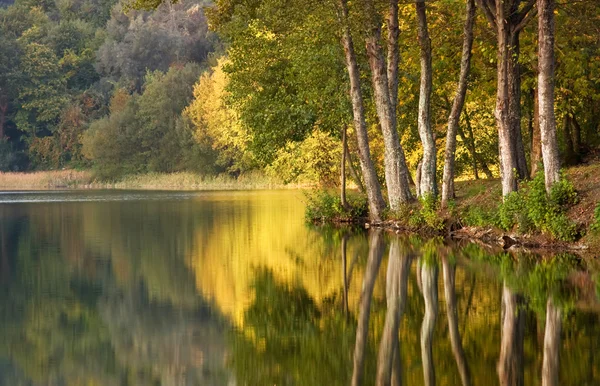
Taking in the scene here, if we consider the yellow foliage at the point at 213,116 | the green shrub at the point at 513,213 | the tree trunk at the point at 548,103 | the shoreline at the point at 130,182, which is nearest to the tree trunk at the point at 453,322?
the green shrub at the point at 513,213

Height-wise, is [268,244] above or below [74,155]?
below

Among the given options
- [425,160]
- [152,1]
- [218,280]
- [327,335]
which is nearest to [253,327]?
[327,335]

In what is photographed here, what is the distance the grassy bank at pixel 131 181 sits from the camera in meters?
88.5

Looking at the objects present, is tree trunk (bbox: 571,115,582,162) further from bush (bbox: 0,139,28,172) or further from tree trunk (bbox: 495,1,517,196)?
bush (bbox: 0,139,28,172)

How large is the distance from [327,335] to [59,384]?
353 centimetres

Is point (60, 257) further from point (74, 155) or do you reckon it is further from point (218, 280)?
point (74, 155)

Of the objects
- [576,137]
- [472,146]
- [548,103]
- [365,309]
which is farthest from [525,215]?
[472,146]

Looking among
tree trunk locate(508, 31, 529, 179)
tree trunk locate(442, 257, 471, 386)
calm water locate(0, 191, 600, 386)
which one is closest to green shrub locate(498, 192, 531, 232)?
calm water locate(0, 191, 600, 386)

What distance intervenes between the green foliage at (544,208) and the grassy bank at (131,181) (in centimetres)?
6217

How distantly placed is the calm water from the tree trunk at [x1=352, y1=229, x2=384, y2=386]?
4cm

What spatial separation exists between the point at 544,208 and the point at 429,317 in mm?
10125

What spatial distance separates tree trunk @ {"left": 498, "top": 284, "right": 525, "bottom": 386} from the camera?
31.6 ft

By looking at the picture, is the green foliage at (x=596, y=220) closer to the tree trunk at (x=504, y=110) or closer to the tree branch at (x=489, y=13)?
the tree trunk at (x=504, y=110)

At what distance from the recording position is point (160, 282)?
18188 mm
